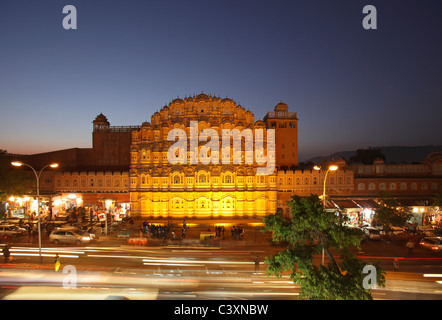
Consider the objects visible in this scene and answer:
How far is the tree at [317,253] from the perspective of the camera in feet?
31.6

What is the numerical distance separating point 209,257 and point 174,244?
234 inches

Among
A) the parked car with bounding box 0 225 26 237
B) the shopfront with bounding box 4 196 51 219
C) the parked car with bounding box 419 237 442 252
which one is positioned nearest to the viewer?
the parked car with bounding box 419 237 442 252

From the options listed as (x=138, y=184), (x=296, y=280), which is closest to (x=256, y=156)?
(x=138, y=184)

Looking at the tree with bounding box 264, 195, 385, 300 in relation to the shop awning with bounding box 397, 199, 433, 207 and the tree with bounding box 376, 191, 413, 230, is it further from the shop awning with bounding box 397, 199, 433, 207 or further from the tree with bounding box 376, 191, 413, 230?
the shop awning with bounding box 397, 199, 433, 207

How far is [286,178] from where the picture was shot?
145 ft

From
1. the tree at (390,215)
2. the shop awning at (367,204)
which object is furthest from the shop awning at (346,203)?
the tree at (390,215)

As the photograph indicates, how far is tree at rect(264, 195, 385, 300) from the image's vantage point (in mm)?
9625

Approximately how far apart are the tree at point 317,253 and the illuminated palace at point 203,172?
96.6 feet

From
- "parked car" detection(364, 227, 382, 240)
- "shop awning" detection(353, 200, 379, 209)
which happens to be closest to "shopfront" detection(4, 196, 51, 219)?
"parked car" detection(364, 227, 382, 240)

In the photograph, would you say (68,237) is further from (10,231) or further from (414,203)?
(414,203)

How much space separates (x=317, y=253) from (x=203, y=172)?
99.9 ft

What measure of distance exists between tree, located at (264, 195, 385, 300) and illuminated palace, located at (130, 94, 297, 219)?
29.5 metres
